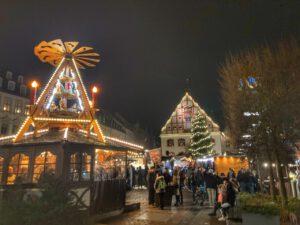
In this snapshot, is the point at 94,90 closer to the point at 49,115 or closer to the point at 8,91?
the point at 49,115

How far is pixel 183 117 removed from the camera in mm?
51156

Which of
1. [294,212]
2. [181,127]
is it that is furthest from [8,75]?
[294,212]

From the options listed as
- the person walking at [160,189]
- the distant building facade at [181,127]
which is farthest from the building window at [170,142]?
the person walking at [160,189]

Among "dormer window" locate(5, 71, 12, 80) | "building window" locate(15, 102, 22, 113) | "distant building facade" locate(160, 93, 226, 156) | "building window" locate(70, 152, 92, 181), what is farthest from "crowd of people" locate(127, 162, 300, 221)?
"distant building facade" locate(160, 93, 226, 156)

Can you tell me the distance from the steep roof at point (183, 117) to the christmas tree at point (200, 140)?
271 inches

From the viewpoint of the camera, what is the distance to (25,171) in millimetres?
10930

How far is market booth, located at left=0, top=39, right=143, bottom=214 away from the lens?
10.5m

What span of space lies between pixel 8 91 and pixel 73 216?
37.8 metres

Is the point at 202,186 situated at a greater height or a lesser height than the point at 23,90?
lesser

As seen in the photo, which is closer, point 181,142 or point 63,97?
point 63,97

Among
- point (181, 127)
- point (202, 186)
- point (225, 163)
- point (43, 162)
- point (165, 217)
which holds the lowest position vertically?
point (165, 217)

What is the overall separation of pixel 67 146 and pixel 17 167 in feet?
8.77

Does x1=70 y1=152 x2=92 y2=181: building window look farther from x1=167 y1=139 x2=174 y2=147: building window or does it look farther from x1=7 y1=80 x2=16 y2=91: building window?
x1=167 y1=139 x2=174 y2=147: building window

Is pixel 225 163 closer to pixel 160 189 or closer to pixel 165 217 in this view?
pixel 160 189
